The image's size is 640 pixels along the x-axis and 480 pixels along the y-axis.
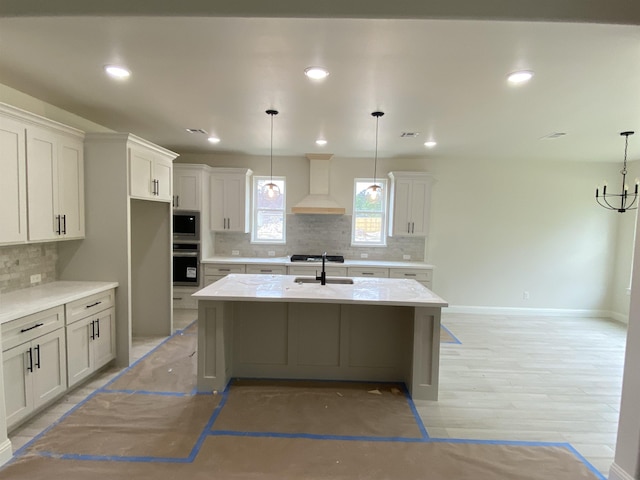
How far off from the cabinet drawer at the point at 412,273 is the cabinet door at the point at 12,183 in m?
4.36

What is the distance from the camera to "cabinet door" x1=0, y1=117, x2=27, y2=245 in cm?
237

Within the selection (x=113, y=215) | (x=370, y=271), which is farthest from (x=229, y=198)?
(x=370, y=271)

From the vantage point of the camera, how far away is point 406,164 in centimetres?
562

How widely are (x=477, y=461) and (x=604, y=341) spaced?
3652 millimetres

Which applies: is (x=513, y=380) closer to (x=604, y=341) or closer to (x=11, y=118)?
(x=604, y=341)

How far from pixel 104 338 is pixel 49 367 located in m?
0.63

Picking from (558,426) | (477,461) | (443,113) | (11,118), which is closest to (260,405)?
(477,461)

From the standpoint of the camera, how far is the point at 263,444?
2227 millimetres

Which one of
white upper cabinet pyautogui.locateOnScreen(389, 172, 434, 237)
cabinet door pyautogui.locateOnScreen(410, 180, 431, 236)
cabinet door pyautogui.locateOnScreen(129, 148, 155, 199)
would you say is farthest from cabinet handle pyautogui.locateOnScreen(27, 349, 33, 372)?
cabinet door pyautogui.locateOnScreen(410, 180, 431, 236)

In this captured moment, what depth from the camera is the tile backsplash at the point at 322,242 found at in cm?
570

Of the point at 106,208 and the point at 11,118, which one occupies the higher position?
the point at 11,118

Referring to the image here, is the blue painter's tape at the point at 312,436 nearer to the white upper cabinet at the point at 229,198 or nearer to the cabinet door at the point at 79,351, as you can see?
the cabinet door at the point at 79,351

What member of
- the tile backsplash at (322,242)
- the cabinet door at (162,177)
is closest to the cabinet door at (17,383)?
the cabinet door at (162,177)

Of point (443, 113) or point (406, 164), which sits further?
point (406, 164)
